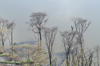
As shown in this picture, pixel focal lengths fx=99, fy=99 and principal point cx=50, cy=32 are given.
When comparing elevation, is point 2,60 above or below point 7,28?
below

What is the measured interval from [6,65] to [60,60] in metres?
4.08

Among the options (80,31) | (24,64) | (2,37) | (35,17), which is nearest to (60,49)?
(80,31)

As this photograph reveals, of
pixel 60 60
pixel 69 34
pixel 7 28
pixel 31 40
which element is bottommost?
pixel 60 60

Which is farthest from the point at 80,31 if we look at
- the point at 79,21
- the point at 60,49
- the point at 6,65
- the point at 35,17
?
the point at 6,65

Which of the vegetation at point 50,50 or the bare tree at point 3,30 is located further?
the bare tree at point 3,30

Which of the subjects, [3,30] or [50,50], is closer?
[50,50]

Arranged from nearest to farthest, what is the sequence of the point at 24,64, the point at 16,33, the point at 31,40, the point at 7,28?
the point at 24,64, the point at 7,28, the point at 31,40, the point at 16,33

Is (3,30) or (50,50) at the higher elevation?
(3,30)

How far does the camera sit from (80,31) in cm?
888

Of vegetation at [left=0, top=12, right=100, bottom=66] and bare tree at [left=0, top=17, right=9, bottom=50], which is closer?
vegetation at [left=0, top=12, right=100, bottom=66]

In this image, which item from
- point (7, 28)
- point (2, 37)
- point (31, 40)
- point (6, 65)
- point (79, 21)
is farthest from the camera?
point (31, 40)

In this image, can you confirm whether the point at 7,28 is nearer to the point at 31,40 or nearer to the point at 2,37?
the point at 2,37

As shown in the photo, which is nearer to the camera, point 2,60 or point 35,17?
point 2,60

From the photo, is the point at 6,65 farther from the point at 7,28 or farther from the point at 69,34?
the point at 69,34
